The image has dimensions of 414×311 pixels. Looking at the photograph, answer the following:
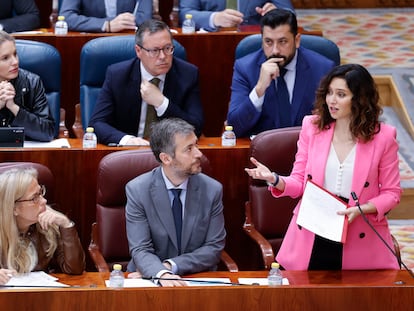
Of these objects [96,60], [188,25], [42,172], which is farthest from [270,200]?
[188,25]

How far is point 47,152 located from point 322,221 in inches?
31.6

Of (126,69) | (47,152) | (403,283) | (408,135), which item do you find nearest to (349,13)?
(408,135)

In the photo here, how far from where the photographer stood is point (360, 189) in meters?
2.48

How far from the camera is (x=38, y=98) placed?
3158mm

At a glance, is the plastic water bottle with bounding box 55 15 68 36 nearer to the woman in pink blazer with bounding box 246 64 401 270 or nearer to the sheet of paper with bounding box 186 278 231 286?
the woman in pink blazer with bounding box 246 64 401 270

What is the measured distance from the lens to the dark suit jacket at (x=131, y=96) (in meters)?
3.18

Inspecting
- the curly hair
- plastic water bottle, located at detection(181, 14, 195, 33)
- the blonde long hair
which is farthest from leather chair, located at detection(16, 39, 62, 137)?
the curly hair

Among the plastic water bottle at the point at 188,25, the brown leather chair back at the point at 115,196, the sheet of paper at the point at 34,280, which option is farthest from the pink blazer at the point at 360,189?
the plastic water bottle at the point at 188,25

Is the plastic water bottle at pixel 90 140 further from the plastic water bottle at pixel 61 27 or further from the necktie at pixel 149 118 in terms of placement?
the plastic water bottle at pixel 61 27

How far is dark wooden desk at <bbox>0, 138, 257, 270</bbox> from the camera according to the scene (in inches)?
113

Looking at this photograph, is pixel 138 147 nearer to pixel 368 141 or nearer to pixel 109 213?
pixel 109 213

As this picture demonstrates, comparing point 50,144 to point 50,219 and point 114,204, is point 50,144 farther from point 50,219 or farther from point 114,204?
point 50,219

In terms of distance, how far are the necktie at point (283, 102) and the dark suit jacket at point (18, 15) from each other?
3.63ft

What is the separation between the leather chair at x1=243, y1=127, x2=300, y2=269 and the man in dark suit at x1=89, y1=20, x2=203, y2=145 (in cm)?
36
